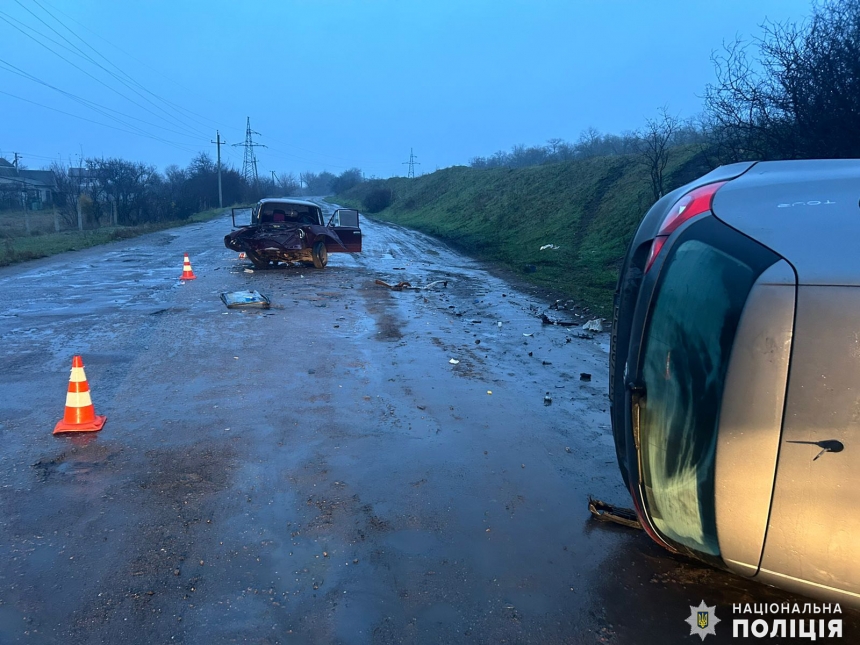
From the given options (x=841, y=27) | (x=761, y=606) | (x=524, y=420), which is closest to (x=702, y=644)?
(x=761, y=606)

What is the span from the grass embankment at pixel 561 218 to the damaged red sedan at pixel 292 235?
17.4 ft

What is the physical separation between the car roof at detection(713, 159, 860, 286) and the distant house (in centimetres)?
4482

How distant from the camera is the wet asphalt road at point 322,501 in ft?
10.2

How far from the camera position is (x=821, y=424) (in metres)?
2.20

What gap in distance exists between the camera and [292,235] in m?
17.0

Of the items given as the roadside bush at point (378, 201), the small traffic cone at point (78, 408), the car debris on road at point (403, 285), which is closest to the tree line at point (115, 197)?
the roadside bush at point (378, 201)

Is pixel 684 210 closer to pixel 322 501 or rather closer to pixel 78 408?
pixel 322 501

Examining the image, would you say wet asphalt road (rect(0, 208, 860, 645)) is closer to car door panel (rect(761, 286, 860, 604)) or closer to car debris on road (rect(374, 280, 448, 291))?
car door panel (rect(761, 286, 860, 604))

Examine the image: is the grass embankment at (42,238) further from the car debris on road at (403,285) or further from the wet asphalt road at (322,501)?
the wet asphalt road at (322,501)

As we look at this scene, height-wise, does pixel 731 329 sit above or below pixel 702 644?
above

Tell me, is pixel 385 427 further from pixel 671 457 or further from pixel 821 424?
pixel 821 424

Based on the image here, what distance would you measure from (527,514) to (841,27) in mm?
10764

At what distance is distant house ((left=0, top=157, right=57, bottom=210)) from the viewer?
49.9 meters

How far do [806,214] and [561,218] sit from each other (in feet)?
90.9
